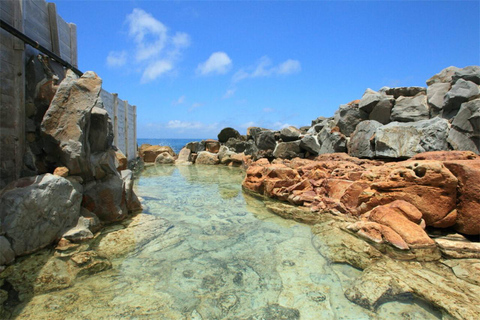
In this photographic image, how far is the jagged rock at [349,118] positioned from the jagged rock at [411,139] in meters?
3.03

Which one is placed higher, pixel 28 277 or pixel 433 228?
pixel 433 228

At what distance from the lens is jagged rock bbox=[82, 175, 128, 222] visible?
5.05 m

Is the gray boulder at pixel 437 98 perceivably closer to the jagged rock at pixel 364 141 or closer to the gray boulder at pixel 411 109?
the gray boulder at pixel 411 109

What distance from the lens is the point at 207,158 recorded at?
18.8 m

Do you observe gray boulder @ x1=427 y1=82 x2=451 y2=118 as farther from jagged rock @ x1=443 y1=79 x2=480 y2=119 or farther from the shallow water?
the shallow water

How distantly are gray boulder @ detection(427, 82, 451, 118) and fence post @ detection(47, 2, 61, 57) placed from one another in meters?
11.5

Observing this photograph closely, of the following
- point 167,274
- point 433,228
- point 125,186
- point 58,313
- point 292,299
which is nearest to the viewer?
point 58,313

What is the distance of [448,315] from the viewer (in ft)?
9.07

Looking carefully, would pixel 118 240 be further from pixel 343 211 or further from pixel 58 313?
pixel 343 211

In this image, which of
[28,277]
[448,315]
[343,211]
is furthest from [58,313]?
[343,211]

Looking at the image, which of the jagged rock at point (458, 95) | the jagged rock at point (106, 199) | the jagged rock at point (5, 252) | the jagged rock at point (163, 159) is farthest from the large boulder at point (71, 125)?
the jagged rock at point (163, 159)

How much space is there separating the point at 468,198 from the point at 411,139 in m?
4.71

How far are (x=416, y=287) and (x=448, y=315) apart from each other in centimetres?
45

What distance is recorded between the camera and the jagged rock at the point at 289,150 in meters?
14.0
